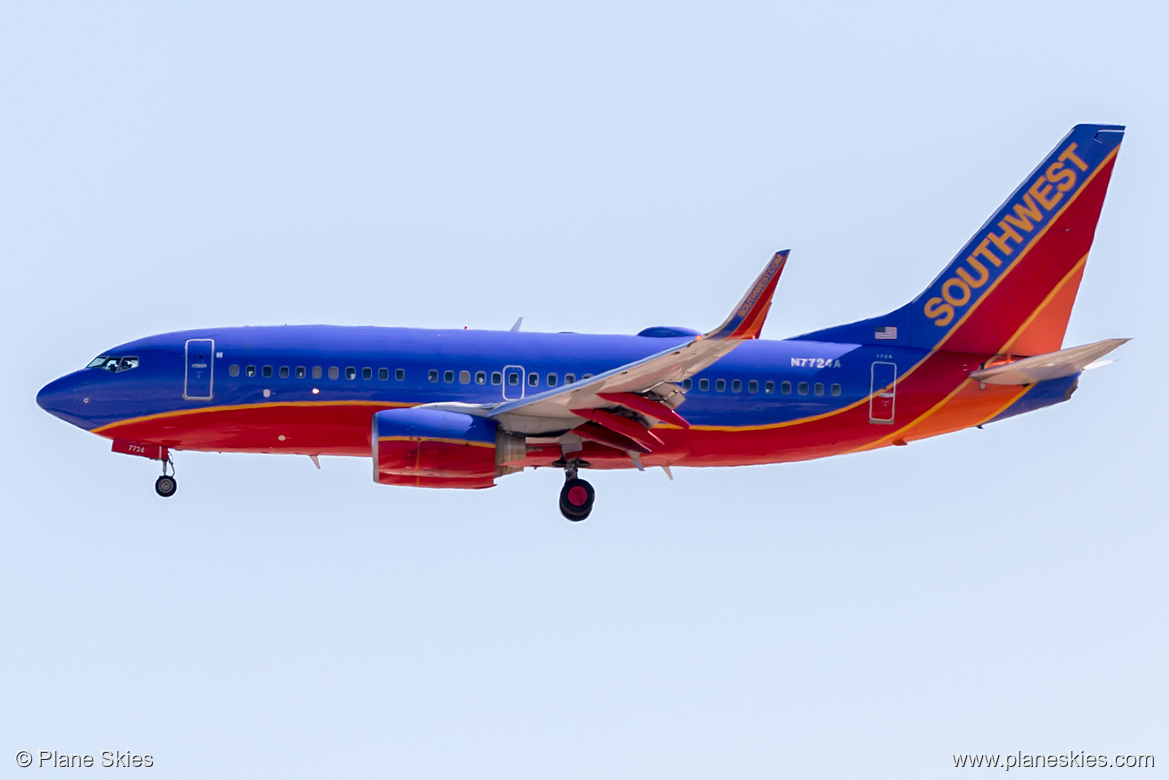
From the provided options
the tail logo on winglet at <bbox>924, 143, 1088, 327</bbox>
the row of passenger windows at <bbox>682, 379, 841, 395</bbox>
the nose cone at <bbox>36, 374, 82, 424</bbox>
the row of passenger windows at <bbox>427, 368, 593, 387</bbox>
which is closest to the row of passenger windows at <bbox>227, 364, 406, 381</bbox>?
the row of passenger windows at <bbox>427, 368, 593, 387</bbox>

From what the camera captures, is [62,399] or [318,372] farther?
[62,399]

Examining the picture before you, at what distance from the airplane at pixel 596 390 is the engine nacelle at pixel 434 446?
4 centimetres

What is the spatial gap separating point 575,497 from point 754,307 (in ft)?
26.8

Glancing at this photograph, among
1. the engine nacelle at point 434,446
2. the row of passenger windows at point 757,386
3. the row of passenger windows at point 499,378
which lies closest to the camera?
the engine nacelle at point 434,446

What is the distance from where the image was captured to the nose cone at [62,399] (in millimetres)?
39219

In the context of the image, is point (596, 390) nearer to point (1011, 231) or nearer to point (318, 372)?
point (318, 372)

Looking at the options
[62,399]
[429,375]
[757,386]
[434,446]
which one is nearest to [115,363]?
[62,399]

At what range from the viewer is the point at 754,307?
3234 centimetres

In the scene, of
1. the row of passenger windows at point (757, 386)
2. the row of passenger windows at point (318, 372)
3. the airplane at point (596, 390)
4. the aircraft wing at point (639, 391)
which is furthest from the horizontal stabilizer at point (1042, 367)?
the row of passenger windows at point (318, 372)

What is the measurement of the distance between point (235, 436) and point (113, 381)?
10.9 ft

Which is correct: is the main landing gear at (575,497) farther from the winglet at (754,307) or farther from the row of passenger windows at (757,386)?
the winglet at (754,307)

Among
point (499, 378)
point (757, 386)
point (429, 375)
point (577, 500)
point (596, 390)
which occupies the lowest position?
point (577, 500)

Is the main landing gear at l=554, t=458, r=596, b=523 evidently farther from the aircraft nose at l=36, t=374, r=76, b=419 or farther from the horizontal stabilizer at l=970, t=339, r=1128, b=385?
the aircraft nose at l=36, t=374, r=76, b=419

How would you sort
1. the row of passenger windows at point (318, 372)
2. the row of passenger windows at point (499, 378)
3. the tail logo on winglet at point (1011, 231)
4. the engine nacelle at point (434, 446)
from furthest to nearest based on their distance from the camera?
the tail logo on winglet at point (1011, 231) < the row of passenger windows at point (499, 378) < the row of passenger windows at point (318, 372) < the engine nacelle at point (434, 446)
